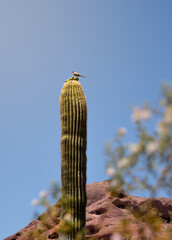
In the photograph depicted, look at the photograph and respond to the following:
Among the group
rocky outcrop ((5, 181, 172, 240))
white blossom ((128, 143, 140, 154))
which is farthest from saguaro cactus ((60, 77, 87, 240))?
white blossom ((128, 143, 140, 154))

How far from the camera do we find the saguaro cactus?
533 cm

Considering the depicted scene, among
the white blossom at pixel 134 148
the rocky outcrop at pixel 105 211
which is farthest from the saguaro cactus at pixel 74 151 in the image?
the white blossom at pixel 134 148

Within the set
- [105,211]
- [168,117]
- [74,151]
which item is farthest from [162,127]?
[105,211]

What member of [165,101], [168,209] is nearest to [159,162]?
[165,101]

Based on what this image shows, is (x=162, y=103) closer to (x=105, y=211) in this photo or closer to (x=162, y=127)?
(x=162, y=127)

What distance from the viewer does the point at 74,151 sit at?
577 cm

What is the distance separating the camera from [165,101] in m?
2.23

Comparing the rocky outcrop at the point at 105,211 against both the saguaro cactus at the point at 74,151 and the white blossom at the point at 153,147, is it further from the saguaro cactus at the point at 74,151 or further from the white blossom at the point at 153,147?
the white blossom at the point at 153,147

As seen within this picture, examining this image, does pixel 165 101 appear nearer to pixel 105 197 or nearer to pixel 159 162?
pixel 159 162

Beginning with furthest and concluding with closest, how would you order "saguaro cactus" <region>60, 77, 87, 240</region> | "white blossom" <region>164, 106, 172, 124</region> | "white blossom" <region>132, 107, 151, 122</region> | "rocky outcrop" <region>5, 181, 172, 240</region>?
1. "rocky outcrop" <region>5, 181, 172, 240</region>
2. "saguaro cactus" <region>60, 77, 87, 240</region>
3. "white blossom" <region>132, 107, 151, 122</region>
4. "white blossom" <region>164, 106, 172, 124</region>

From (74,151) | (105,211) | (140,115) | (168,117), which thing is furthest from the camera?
(105,211)

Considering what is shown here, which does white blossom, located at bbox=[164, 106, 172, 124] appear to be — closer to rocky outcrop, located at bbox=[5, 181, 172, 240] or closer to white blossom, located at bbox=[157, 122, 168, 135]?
white blossom, located at bbox=[157, 122, 168, 135]

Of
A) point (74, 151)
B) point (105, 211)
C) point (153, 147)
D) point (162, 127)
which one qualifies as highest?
point (162, 127)

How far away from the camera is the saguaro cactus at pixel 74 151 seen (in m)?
5.33
